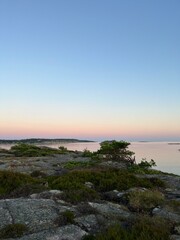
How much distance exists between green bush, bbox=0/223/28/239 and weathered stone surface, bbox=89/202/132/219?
9.02ft

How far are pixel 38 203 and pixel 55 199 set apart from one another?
1015 mm

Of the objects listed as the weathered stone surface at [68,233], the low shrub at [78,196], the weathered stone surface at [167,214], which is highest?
the low shrub at [78,196]

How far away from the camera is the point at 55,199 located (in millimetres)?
11805

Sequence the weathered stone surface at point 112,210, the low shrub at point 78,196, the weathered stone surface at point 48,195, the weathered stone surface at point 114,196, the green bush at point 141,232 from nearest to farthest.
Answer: the green bush at point 141,232
the weathered stone surface at point 112,210
the low shrub at point 78,196
the weathered stone surface at point 48,195
the weathered stone surface at point 114,196

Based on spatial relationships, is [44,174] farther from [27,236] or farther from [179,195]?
[27,236]

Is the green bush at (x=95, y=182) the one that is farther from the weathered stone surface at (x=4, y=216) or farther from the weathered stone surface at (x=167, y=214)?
the weathered stone surface at (x=4, y=216)

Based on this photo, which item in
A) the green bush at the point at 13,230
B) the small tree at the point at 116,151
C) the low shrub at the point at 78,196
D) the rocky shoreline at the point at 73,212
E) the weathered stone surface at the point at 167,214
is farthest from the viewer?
the small tree at the point at 116,151

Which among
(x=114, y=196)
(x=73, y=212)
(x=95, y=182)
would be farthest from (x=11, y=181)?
(x=73, y=212)

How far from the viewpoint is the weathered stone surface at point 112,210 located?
10380mm

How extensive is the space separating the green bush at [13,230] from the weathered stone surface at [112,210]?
275cm

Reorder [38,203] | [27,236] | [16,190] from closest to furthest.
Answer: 1. [27,236]
2. [38,203]
3. [16,190]

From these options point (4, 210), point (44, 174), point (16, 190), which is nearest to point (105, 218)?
point (4, 210)

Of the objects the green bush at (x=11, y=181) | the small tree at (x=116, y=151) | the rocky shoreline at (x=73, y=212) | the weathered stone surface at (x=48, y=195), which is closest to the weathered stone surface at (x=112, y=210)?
the rocky shoreline at (x=73, y=212)

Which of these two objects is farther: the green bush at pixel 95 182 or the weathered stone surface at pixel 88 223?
the green bush at pixel 95 182
